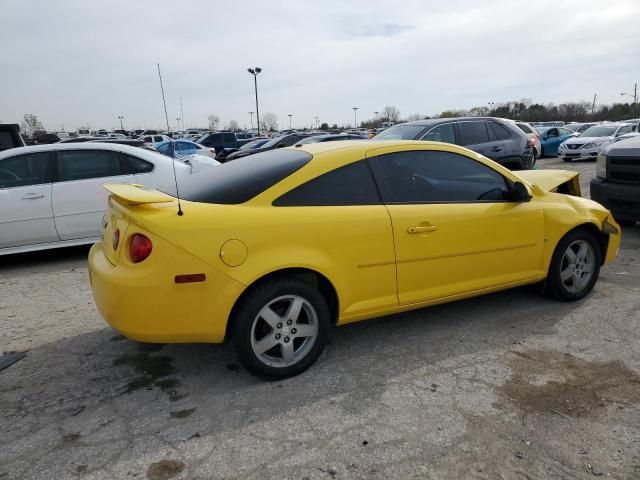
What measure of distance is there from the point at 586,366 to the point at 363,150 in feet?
6.76

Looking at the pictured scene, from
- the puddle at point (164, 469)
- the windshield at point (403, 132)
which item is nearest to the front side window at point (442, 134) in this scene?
the windshield at point (403, 132)

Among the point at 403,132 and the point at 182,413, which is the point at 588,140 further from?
the point at 182,413

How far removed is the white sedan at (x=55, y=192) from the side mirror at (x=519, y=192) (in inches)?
150

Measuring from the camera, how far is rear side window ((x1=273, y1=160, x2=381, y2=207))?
326cm

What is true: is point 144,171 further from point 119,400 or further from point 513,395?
point 513,395

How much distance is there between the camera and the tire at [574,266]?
4309 millimetres

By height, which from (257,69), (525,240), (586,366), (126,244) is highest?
(257,69)

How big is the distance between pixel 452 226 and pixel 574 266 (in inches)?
59.9

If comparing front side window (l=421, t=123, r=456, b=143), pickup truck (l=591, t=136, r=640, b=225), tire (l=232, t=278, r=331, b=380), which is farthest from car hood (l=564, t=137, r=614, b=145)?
tire (l=232, t=278, r=331, b=380)

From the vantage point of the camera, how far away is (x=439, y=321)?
4.12 metres

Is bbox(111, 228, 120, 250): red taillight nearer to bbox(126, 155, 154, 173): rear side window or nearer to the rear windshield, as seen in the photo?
the rear windshield

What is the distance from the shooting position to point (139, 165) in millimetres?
6848

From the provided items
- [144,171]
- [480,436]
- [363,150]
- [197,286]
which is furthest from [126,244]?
[144,171]

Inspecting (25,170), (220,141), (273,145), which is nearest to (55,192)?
(25,170)
